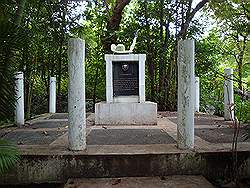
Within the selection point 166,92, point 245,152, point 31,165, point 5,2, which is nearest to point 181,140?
point 245,152

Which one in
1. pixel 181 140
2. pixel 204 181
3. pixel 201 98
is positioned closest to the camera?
pixel 204 181

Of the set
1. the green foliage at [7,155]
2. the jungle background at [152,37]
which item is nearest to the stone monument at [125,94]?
the jungle background at [152,37]

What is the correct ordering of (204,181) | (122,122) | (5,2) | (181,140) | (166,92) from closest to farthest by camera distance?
(204,181), (181,140), (5,2), (122,122), (166,92)

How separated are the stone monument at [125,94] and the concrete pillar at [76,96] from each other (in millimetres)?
2823

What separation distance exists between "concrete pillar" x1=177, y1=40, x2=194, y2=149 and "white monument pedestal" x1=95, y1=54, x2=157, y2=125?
274 cm

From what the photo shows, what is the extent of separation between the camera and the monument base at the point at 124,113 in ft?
20.0

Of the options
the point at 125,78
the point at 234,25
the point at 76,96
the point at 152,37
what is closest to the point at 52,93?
the point at 125,78

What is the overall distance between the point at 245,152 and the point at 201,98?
772 centimetres

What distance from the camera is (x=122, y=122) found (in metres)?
6.15

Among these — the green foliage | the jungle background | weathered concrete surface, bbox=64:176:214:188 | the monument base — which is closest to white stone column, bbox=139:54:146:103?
the monument base

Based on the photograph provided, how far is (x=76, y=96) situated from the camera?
3.29 meters

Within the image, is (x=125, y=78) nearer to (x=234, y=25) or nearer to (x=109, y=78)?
(x=109, y=78)

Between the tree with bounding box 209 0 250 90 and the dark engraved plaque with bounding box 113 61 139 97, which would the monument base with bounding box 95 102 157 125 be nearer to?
the dark engraved plaque with bounding box 113 61 139 97

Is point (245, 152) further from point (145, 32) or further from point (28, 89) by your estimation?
point (145, 32)
